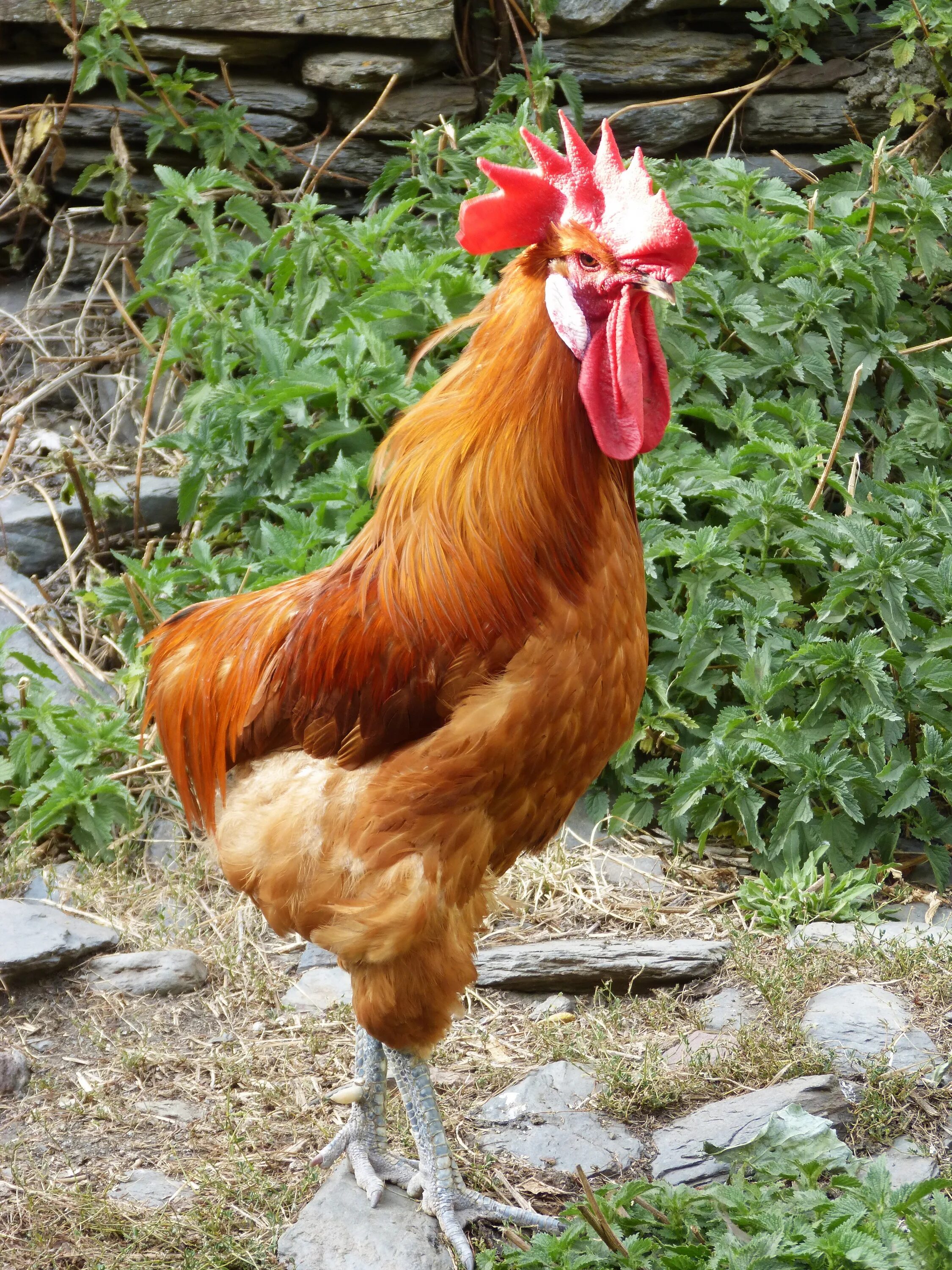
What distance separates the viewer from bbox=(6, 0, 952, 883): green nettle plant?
172 inches

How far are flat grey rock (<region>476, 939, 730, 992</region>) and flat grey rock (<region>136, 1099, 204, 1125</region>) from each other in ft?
3.31

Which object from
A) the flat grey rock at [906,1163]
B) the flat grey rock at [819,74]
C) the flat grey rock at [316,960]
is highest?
the flat grey rock at [819,74]

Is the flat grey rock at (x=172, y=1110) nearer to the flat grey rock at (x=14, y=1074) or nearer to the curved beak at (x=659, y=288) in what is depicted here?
the flat grey rock at (x=14, y=1074)

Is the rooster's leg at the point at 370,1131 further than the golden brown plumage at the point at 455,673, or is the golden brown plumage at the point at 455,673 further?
the rooster's leg at the point at 370,1131

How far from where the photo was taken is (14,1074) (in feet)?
12.2

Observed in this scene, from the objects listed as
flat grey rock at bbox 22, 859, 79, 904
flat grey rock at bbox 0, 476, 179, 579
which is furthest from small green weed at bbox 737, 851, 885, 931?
flat grey rock at bbox 0, 476, 179, 579

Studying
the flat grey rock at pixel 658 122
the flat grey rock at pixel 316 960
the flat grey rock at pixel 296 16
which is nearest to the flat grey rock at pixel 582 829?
the flat grey rock at pixel 316 960

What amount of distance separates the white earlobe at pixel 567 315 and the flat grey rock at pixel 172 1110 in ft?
8.32

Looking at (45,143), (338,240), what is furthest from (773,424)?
(45,143)

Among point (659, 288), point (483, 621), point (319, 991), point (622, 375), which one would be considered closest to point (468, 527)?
point (483, 621)

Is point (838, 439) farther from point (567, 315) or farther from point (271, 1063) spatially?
point (271, 1063)

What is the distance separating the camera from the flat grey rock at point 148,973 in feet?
13.5

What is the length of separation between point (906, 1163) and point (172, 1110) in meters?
2.12

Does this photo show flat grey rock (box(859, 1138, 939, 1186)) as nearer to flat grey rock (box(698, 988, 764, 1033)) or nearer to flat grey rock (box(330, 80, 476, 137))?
flat grey rock (box(698, 988, 764, 1033))
